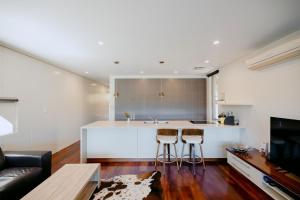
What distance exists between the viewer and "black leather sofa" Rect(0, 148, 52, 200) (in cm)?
203

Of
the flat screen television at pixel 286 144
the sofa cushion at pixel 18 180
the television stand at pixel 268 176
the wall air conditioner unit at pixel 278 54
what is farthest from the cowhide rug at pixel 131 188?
the wall air conditioner unit at pixel 278 54

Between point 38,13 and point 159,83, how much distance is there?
483 centimetres

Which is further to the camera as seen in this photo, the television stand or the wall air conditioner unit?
the wall air conditioner unit

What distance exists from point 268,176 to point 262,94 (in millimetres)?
1539

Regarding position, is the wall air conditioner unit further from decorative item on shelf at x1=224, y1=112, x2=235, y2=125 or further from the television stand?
the television stand

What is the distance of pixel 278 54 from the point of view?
254 centimetres

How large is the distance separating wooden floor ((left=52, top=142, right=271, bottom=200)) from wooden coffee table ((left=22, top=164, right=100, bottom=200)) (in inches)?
33.6

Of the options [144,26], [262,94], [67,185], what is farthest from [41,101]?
[262,94]

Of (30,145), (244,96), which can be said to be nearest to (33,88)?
(30,145)

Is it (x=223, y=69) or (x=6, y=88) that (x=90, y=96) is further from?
(x=223, y=69)

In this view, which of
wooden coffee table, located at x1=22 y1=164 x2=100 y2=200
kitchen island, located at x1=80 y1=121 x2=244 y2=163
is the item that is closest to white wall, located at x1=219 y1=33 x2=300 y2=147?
kitchen island, located at x1=80 y1=121 x2=244 y2=163

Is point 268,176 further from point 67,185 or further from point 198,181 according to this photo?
point 67,185

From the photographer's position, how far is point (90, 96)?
7.65 metres

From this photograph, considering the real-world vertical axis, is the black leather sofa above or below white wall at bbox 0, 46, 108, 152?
below
